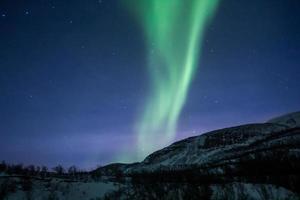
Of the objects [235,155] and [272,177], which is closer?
[272,177]

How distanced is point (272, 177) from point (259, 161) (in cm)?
3837

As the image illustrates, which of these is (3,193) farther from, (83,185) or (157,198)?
(157,198)

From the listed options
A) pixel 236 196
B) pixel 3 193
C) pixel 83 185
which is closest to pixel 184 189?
pixel 236 196

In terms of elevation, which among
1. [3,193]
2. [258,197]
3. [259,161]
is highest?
[259,161]

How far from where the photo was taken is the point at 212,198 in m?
80.8

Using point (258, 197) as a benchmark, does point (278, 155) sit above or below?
above

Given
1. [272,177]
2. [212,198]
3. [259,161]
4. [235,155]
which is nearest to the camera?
[212,198]

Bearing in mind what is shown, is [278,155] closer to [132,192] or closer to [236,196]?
[236,196]

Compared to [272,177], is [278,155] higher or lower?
higher

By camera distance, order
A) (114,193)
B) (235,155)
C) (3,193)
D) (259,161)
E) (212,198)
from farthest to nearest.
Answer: (235,155) → (259,161) → (212,198) → (114,193) → (3,193)

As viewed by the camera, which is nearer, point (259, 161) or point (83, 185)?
point (83, 185)

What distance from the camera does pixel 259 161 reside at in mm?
141875

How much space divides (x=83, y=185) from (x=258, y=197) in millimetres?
42600

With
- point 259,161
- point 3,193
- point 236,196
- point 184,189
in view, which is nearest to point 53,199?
point 3,193
